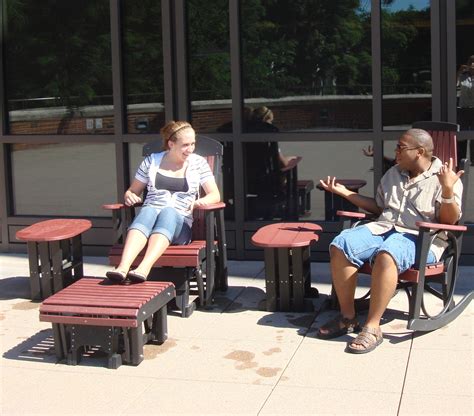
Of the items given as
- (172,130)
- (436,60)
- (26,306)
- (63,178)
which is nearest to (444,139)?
(436,60)

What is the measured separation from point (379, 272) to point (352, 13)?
8.02ft

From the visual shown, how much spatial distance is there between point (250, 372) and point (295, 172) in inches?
101

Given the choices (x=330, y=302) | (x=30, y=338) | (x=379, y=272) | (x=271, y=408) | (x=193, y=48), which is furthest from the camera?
(x=193, y=48)

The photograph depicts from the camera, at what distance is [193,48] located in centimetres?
660

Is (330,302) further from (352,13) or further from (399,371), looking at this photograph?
(352,13)

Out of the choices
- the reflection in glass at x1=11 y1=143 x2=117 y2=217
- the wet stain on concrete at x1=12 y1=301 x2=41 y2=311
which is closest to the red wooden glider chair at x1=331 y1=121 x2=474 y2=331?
the wet stain on concrete at x1=12 y1=301 x2=41 y2=311

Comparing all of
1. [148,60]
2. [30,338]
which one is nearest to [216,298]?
[30,338]

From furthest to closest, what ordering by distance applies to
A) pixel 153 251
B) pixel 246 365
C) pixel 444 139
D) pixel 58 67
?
pixel 58 67 → pixel 444 139 → pixel 153 251 → pixel 246 365

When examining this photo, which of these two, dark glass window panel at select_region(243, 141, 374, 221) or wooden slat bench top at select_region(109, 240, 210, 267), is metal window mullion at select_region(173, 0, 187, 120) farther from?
wooden slat bench top at select_region(109, 240, 210, 267)

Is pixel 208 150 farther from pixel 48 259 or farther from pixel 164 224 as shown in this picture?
pixel 48 259

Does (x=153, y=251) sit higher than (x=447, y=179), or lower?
lower

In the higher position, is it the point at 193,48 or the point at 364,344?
the point at 193,48

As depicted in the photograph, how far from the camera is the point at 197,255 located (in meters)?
5.15

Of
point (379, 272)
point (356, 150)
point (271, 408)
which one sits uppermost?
point (356, 150)
